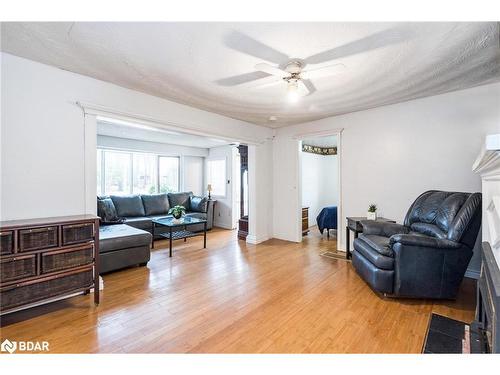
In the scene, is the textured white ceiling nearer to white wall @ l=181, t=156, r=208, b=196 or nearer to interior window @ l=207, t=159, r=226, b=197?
interior window @ l=207, t=159, r=226, b=197

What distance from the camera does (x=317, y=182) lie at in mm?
6684

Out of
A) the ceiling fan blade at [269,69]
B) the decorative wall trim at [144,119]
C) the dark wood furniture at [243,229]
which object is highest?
the ceiling fan blade at [269,69]

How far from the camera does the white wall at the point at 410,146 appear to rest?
286 cm

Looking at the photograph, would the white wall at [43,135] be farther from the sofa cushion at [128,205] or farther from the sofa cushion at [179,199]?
the sofa cushion at [179,199]

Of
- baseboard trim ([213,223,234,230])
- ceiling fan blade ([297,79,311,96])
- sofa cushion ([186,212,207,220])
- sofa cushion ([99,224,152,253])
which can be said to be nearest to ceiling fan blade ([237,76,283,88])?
ceiling fan blade ([297,79,311,96])

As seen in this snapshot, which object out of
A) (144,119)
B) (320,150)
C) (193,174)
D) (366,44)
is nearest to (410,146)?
(366,44)

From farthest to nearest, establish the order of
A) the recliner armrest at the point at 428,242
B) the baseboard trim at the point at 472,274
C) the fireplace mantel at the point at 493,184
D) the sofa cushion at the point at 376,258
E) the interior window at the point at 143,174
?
the interior window at the point at 143,174
the baseboard trim at the point at 472,274
the sofa cushion at the point at 376,258
the recliner armrest at the point at 428,242
the fireplace mantel at the point at 493,184

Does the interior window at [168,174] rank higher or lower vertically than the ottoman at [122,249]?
higher

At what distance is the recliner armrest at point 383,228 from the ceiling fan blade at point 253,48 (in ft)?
7.63

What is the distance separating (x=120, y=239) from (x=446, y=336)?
356 cm

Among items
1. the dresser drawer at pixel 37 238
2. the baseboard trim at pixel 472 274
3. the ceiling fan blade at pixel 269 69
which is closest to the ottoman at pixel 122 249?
the dresser drawer at pixel 37 238

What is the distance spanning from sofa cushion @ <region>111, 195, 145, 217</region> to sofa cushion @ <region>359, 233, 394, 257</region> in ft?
14.7

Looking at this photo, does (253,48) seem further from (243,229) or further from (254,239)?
(243,229)
